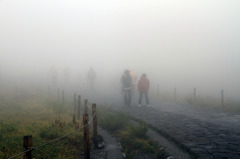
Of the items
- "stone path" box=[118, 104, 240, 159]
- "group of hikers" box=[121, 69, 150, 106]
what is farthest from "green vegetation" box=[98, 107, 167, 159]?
"group of hikers" box=[121, 69, 150, 106]

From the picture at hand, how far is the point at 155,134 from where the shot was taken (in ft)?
25.6

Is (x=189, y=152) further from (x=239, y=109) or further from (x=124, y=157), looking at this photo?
(x=239, y=109)

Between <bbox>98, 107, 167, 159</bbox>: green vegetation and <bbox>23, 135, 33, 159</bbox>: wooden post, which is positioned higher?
<bbox>23, 135, 33, 159</bbox>: wooden post

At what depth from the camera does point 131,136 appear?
7.48 meters

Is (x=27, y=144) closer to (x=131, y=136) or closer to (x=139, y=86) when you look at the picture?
(x=131, y=136)

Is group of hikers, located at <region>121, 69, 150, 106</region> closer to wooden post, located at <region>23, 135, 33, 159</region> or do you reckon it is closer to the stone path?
the stone path

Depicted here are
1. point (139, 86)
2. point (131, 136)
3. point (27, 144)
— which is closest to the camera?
point (27, 144)

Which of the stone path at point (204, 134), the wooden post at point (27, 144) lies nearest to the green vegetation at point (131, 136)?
the stone path at point (204, 134)

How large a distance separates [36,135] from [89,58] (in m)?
100

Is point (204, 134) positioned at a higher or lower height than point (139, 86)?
lower

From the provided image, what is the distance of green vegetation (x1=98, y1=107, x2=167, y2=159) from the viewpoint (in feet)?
20.3

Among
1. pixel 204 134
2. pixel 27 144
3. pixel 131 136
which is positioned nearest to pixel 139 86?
pixel 131 136

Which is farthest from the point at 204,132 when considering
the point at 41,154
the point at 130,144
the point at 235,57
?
the point at 235,57

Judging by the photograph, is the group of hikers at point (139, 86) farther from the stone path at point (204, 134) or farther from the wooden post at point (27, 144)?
the wooden post at point (27, 144)
